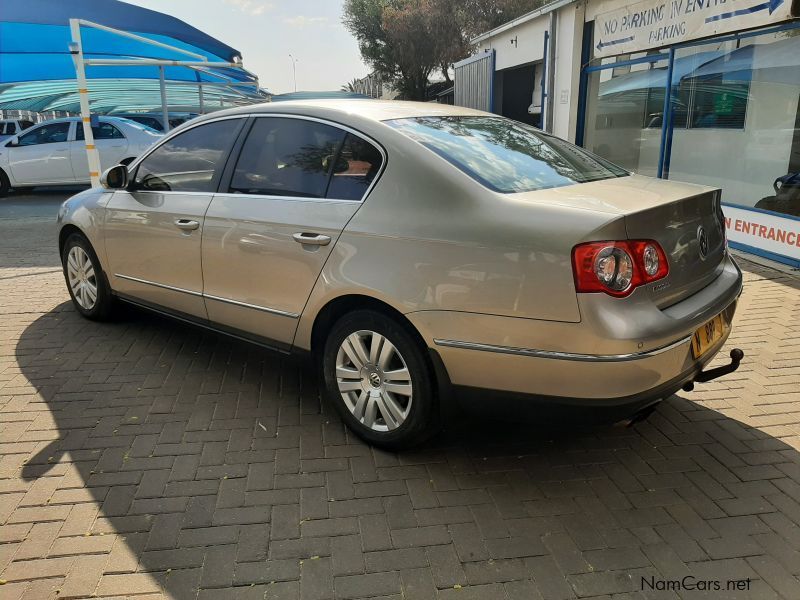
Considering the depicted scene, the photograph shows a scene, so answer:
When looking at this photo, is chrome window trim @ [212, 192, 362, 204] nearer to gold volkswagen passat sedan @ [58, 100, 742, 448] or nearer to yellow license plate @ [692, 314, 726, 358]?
gold volkswagen passat sedan @ [58, 100, 742, 448]

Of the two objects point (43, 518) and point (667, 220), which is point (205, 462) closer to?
point (43, 518)

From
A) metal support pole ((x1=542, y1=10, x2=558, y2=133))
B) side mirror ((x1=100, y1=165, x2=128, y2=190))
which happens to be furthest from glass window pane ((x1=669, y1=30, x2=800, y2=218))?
side mirror ((x1=100, y1=165, x2=128, y2=190))

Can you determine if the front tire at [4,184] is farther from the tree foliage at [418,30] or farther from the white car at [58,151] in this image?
the tree foliage at [418,30]

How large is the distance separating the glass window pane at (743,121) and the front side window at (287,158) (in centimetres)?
586

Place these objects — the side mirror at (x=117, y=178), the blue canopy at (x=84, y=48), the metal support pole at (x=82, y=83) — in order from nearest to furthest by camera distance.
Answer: the side mirror at (x=117, y=178), the metal support pole at (x=82, y=83), the blue canopy at (x=84, y=48)

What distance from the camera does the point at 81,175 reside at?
14320mm

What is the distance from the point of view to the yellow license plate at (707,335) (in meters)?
2.84

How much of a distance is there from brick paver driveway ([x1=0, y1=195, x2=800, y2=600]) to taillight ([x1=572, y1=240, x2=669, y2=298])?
3.28ft

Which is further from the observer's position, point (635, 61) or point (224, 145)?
point (635, 61)

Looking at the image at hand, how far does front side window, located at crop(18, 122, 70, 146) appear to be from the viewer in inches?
558

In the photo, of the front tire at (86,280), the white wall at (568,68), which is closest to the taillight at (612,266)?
the front tire at (86,280)

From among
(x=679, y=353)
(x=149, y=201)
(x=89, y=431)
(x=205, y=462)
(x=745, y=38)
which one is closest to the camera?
(x=679, y=353)

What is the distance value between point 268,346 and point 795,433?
2.86 metres

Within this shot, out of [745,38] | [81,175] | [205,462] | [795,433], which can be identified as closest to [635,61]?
[745,38]
